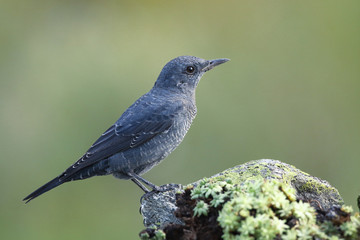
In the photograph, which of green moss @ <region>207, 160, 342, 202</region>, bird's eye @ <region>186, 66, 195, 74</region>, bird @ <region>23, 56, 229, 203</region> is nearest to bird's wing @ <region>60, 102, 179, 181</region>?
bird @ <region>23, 56, 229, 203</region>

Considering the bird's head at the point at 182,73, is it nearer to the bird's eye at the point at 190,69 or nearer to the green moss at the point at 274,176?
the bird's eye at the point at 190,69

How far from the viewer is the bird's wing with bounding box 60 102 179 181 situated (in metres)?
5.76

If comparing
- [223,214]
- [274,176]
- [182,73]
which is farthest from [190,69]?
[223,214]

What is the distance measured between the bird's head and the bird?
197mm

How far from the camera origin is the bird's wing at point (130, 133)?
5758mm

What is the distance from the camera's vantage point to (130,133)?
594cm

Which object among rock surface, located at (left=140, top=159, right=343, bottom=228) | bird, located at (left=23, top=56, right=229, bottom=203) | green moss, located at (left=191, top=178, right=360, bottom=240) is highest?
bird, located at (left=23, top=56, right=229, bottom=203)

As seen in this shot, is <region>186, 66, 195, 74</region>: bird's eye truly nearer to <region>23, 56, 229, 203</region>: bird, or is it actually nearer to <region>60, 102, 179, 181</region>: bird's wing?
<region>23, 56, 229, 203</region>: bird

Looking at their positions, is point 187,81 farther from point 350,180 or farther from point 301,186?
point 350,180

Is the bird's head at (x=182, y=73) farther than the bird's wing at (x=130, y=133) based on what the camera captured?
Yes

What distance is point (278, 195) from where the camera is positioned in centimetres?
349

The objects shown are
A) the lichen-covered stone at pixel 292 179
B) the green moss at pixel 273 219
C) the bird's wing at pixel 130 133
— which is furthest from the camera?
the bird's wing at pixel 130 133

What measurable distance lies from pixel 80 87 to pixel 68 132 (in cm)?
109

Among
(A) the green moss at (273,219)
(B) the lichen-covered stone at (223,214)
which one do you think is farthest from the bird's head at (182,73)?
(A) the green moss at (273,219)
